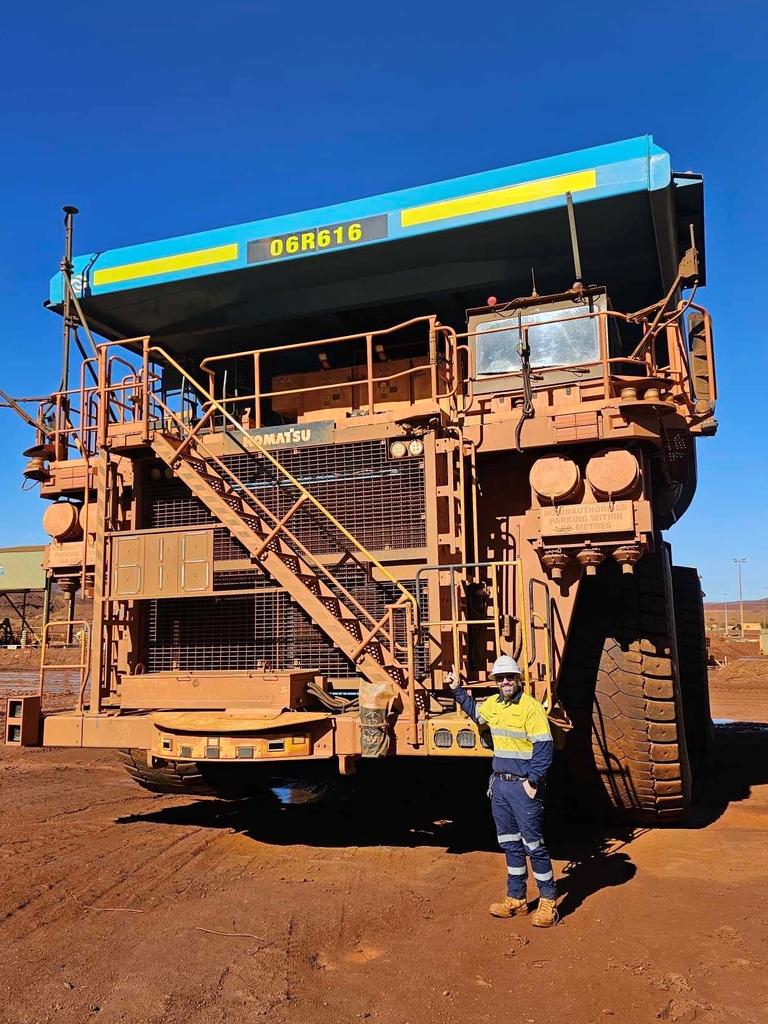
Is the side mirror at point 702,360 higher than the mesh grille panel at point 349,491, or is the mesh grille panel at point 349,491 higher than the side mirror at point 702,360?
the side mirror at point 702,360

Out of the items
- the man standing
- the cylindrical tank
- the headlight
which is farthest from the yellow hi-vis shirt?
the cylindrical tank

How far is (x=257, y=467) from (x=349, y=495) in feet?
2.85

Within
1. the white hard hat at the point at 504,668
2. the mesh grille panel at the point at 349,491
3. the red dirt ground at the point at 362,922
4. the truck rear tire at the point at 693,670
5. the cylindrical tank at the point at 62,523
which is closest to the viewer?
the red dirt ground at the point at 362,922

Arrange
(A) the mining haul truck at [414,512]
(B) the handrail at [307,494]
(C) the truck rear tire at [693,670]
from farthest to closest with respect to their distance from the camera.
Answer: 1. (C) the truck rear tire at [693,670]
2. (B) the handrail at [307,494]
3. (A) the mining haul truck at [414,512]

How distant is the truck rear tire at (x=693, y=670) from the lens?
9867 millimetres

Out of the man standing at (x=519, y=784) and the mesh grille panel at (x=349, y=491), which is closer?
the man standing at (x=519, y=784)

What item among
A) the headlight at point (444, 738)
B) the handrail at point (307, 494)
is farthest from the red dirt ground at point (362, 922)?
the handrail at point (307, 494)

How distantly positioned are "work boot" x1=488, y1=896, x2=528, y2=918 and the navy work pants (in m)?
0.03

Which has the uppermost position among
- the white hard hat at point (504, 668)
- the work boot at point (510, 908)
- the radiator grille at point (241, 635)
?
the radiator grille at point (241, 635)

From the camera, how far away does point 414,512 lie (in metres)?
6.66

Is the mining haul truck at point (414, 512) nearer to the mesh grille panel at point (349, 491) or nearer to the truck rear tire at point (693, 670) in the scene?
the mesh grille panel at point (349, 491)

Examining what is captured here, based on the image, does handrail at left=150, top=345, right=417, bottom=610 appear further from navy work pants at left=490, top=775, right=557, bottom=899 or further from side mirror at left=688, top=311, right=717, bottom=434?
side mirror at left=688, top=311, right=717, bottom=434

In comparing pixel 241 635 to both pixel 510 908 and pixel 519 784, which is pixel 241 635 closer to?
pixel 519 784

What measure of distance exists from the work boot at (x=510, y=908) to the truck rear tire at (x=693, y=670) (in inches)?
209
